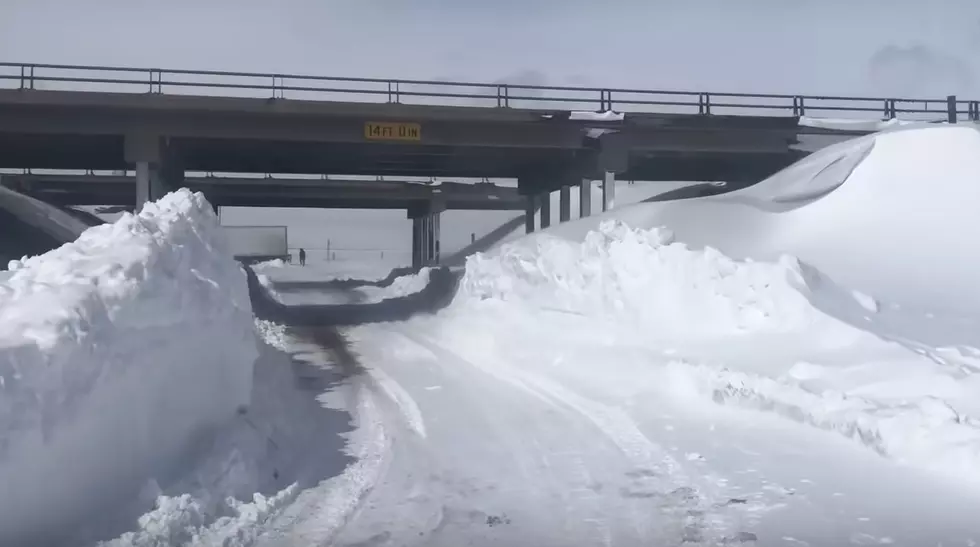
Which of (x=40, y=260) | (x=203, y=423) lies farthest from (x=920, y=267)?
(x=40, y=260)

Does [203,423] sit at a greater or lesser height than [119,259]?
lesser

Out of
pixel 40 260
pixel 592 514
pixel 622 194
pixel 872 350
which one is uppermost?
pixel 622 194

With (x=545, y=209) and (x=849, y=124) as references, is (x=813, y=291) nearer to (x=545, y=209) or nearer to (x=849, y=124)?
(x=849, y=124)

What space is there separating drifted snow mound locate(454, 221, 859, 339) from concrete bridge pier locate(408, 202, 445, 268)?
3985cm

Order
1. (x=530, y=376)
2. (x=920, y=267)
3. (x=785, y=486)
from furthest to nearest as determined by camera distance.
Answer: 1. (x=920, y=267)
2. (x=530, y=376)
3. (x=785, y=486)

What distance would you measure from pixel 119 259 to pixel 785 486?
21.1ft

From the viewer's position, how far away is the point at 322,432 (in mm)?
9523

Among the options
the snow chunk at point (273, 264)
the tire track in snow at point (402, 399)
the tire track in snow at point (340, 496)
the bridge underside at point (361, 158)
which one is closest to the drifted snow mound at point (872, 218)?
the tire track in snow at point (402, 399)

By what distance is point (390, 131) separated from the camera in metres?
29.3

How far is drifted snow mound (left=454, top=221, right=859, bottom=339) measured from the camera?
43.1ft

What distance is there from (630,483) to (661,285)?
8.05 m

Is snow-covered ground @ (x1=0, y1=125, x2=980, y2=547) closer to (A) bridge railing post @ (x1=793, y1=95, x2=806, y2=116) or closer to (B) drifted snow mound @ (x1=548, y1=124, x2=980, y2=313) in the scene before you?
(B) drifted snow mound @ (x1=548, y1=124, x2=980, y2=313)

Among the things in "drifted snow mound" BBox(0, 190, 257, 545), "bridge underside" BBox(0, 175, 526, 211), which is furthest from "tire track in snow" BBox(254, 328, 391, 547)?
"bridge underside" BBox(0, 175, 526, 211)

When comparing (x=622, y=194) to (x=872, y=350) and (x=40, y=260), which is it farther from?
(x=40, y=260)
